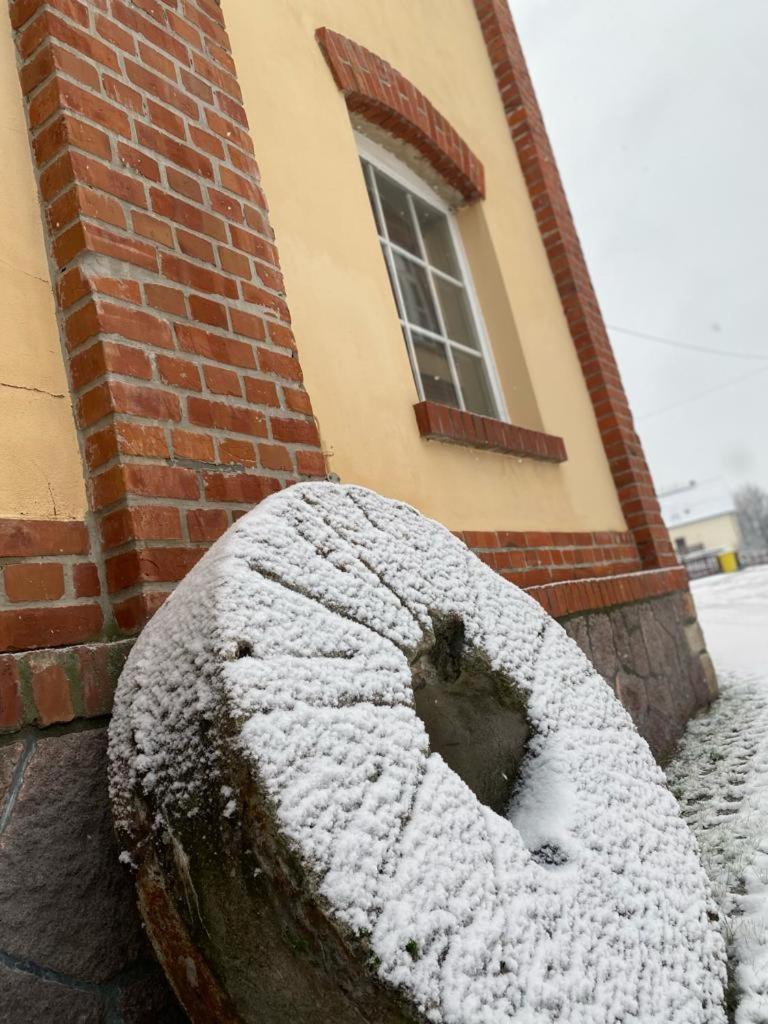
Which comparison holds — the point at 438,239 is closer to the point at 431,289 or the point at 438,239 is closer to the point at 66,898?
the point at 431,289

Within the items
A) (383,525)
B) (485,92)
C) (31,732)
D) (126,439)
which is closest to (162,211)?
(126,439)

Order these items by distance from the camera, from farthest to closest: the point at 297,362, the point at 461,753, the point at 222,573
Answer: the point at 297,362
the point at 461,753
the point at 222,573

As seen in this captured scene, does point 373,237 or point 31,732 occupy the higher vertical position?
point 373,237

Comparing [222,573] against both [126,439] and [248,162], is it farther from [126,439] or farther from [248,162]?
[248,162]

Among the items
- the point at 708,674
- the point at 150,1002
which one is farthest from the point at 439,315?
the point at 150,1002

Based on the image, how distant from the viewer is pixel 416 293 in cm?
350

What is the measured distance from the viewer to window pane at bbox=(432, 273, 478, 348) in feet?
12.3

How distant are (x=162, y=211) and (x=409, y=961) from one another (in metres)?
1.66

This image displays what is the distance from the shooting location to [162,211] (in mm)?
1804

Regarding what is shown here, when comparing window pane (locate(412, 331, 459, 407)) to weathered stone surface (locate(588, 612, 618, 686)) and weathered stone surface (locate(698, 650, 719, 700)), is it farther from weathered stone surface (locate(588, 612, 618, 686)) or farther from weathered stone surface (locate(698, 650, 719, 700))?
weathered stone surface (locate(698, 650, 719, 700))

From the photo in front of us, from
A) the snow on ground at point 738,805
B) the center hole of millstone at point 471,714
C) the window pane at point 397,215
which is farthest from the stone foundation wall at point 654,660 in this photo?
the window pane at point 397,215

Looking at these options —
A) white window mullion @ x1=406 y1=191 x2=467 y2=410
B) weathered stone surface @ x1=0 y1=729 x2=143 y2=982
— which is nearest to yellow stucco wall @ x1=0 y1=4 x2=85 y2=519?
weathered stone surface @ x1=0 y1=729 x2=143 y2=982

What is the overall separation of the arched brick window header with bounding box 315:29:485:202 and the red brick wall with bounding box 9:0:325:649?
102 cm

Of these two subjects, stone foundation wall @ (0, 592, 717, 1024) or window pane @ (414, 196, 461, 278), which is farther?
window pane @ (414, 196, 461, 278)
